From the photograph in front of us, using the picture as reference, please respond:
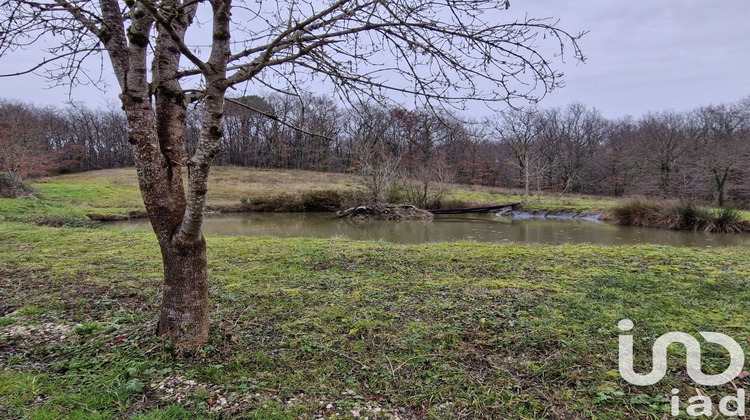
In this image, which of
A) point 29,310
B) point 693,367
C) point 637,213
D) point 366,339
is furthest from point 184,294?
point 637,213

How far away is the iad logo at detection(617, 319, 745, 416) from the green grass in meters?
0.05

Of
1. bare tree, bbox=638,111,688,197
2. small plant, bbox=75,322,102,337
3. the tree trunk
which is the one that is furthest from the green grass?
bare tree, bbox=638,111,688,197

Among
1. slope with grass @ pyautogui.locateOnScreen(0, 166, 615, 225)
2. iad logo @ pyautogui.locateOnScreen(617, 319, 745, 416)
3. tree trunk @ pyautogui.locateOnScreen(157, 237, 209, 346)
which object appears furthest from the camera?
slope with grass @ pyautogui.locateOnScreen(0, 166, 615, 225)

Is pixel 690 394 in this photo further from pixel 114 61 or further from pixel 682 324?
pixel 114 61

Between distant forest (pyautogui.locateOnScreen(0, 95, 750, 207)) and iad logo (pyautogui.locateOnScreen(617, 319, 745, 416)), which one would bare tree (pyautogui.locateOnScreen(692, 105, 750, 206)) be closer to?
distant forest (pyautogui.locateOnScreen(0, 95, 750, 207))

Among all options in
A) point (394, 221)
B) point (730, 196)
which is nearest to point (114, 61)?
point (394, 221)

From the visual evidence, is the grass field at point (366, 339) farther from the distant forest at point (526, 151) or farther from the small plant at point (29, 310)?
the distant forest at point (526, 151)

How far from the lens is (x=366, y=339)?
2.80 metres

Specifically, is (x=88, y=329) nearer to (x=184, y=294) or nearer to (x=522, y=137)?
(x=184, y=294)

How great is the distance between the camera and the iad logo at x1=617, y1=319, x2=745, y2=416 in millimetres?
1980

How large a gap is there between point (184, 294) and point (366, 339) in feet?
4.40

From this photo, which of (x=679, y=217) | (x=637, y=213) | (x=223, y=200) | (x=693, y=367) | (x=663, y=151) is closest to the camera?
(x=693, y=367)

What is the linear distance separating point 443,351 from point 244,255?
13.9 ft

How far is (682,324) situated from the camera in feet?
9.59
